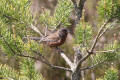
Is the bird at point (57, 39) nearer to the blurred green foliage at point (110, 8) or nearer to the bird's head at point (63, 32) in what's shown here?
the bird's head at point (63, 32)

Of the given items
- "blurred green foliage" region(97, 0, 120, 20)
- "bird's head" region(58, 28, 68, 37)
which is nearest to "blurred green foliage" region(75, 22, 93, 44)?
"blurred green foliage" region(97, 0, 120, 20)

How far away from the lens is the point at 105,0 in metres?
1.23

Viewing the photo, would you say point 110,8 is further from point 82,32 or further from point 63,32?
point 63,32

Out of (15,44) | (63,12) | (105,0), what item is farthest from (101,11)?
(15,44)

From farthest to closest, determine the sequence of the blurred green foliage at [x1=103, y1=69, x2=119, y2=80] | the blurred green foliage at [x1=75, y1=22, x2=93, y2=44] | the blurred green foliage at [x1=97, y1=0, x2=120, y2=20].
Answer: the blurred green foliage at [x1=103, y1=69, x2=119, y2=80] < the blurred green foliage at [x1=75, y1=22, x2=93, y2=44] < the blurred green foliage at [x1=97, y1=0, x2=120, y2=20]

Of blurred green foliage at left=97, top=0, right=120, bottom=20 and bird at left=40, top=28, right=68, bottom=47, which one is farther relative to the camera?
bird at left=40, top=28, right=68, bottom=47

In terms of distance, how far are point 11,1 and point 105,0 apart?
0.68m

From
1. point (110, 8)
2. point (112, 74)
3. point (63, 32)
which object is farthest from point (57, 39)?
point (110, 8)

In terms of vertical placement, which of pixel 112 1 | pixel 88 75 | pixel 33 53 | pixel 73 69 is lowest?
pixel 88 75

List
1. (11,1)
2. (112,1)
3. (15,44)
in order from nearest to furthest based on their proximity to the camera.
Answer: (112,1) < (15,44) < (11,1)

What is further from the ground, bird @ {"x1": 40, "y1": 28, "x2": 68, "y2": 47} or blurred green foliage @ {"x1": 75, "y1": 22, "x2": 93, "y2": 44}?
blurred green foliage @ {"x1": 75, "y1": 22, "x2": 93, "y2": 44}

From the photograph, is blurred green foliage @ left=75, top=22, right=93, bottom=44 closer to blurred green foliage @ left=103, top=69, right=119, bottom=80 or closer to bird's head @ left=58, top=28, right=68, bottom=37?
blurred green foliage @ left=103, top=69, right=119, bottom=80

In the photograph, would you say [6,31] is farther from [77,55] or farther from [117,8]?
[117,8]

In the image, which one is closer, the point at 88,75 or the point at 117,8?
the point at 117,8
